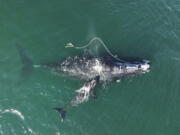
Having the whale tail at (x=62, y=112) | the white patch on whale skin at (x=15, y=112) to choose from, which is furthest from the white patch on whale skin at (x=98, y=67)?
the white patch on whale skin at (x=15, y=112)

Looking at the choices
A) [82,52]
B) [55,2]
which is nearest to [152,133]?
[82,52]

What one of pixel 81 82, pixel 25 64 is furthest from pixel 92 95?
pixel 25 64

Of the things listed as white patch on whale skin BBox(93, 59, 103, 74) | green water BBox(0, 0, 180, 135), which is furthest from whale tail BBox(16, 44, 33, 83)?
→ white patch on whale skin BBox(93, 59, 103, 74)

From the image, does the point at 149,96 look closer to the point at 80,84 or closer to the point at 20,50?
the point at 80,84

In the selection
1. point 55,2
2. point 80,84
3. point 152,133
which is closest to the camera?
point 152,133

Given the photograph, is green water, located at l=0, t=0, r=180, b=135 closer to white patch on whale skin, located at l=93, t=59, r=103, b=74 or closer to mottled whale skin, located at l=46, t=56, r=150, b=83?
mottled whale skin, located at l=46, t=56, r=150, b=83
